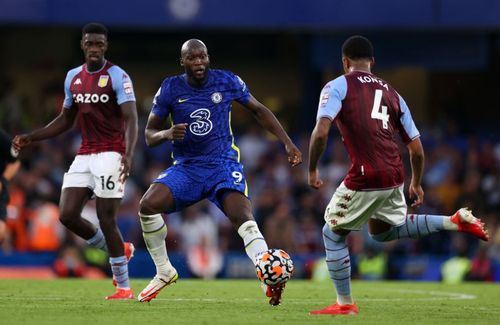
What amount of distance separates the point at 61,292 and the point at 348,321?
176 inches

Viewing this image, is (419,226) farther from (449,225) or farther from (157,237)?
(157,237)

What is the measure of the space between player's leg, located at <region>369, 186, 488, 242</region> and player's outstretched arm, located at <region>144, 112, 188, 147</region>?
1745 millimetres

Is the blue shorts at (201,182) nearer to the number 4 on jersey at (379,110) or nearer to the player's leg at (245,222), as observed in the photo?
the player's leg at (245,222)

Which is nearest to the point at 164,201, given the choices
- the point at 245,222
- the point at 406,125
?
the point at 245,222

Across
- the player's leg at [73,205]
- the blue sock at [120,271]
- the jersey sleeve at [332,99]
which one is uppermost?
the jersey sleeve at [332,99]

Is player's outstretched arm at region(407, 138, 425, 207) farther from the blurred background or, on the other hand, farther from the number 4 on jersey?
the blurred background

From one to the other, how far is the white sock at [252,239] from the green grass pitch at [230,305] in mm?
511

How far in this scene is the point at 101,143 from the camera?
12.0m

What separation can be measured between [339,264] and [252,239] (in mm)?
790

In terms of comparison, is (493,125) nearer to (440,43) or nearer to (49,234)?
(440,43)

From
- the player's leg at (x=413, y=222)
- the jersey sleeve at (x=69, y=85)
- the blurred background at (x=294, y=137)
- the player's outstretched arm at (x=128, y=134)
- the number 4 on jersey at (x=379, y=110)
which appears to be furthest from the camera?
the blurred background at (x=294, y=137)

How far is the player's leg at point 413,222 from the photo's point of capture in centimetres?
1035

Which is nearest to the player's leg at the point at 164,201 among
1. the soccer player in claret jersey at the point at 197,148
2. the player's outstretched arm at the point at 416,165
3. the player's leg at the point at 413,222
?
the soccer player in claret jersey at the point at 197,148

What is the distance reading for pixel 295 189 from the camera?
22.2 metres
